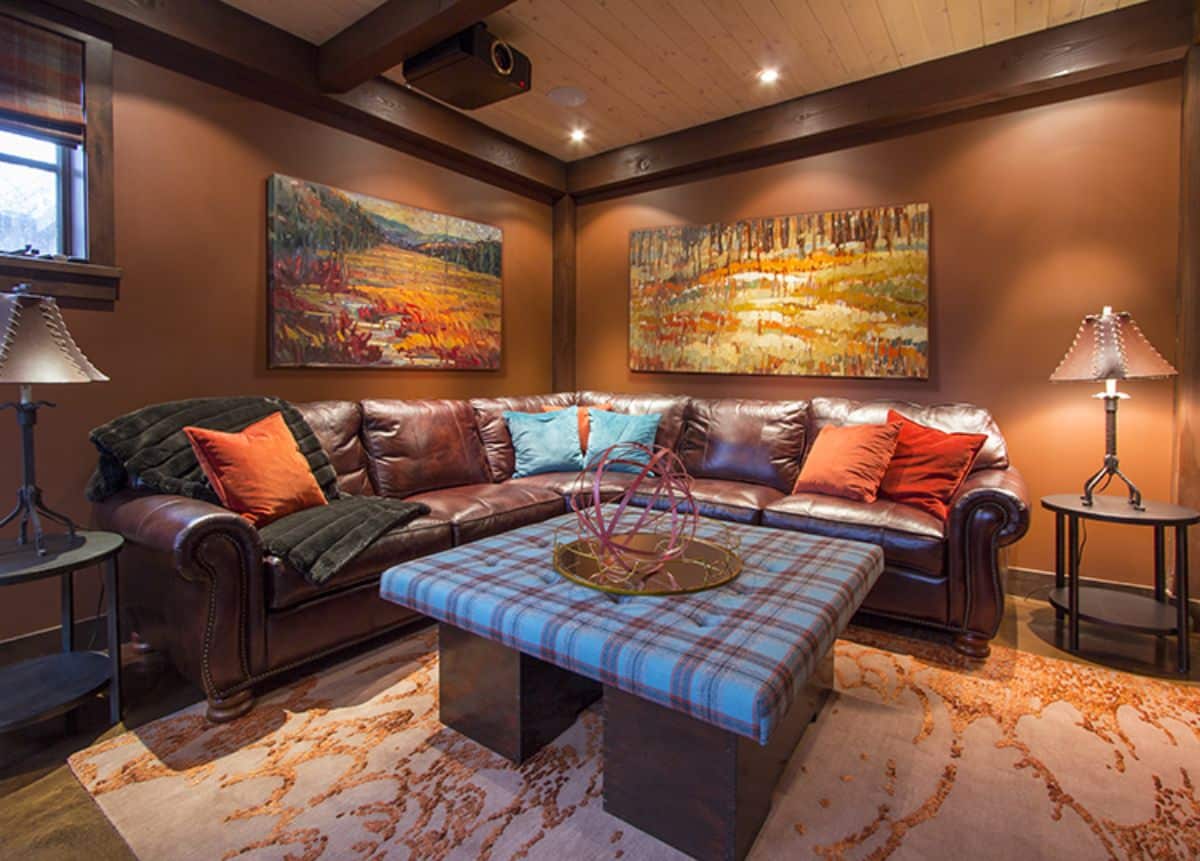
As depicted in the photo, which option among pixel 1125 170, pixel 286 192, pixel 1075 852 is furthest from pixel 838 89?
pixel 1075 852

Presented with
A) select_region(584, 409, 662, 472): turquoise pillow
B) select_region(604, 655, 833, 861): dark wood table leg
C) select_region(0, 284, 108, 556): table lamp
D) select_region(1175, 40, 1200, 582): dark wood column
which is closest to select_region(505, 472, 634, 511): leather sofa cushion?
select_region(584, 409, 662, 472): turquoise pillow

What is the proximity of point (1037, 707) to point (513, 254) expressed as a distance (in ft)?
12.7

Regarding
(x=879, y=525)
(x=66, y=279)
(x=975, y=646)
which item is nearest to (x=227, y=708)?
(x=66, y=279)

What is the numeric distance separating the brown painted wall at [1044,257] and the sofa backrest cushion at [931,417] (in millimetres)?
255

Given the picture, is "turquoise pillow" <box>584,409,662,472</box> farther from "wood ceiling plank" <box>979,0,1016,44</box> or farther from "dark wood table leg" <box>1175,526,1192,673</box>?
"wood ceiling plank" <box>979,0,1016,44</box>

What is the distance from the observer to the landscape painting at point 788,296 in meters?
3.52

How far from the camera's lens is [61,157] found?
97.2 inches

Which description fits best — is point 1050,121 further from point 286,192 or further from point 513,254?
point 286,192

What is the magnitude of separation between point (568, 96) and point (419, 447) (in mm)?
2177

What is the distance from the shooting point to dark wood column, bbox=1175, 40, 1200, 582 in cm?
269

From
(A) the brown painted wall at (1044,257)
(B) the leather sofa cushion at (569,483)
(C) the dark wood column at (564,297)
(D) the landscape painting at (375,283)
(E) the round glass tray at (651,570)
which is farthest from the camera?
(C) the dark wood column at (564,297)

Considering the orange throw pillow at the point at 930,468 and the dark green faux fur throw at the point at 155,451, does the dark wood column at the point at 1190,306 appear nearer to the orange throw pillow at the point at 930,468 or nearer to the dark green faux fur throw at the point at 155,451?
the orange throw pillow at the point at 930,468

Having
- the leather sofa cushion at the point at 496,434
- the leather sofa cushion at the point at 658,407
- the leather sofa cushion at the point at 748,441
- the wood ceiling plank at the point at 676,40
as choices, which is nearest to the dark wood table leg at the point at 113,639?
the leather sofa cushion at the point at 496,434

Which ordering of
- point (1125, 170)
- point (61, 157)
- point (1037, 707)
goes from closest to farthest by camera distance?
1. point (1037, 707)
2. point (61, 157)
3. point (1125, 170)
